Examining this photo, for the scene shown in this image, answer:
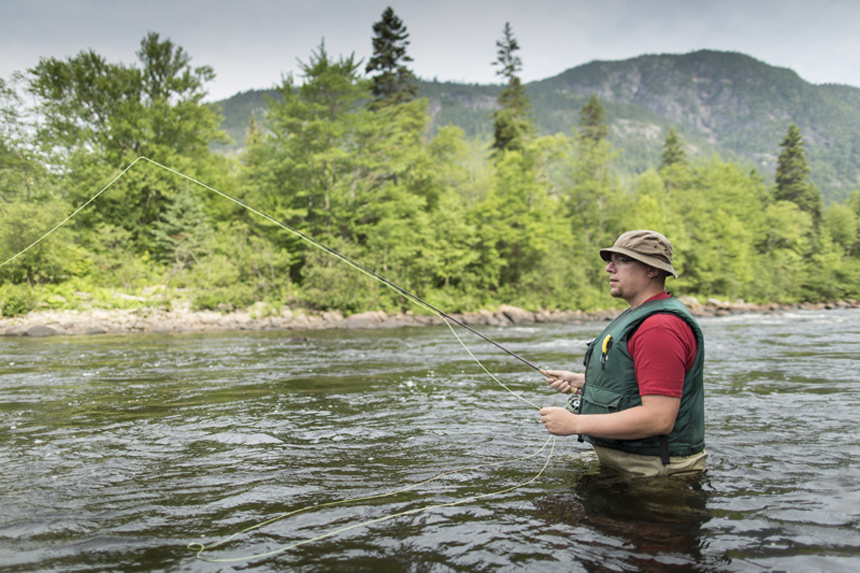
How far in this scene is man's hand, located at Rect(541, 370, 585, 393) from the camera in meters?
3.98

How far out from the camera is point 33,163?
2778 centimetres

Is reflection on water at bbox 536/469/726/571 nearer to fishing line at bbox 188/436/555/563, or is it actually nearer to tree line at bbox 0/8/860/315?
fishing line at bbox 188/436/555/563

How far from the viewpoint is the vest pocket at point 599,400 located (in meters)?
3.21

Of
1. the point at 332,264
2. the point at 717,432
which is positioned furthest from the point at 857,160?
the point at 717,432

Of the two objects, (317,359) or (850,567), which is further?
(317,359)

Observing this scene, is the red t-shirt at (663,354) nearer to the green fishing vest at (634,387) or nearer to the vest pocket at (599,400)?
the green fishing vest at (634,387)

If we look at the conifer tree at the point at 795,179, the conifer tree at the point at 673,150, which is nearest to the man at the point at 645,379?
the conifer tree at the point at 673,150

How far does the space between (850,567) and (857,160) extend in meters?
221

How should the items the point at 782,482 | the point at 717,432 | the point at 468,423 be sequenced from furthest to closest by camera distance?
the point at 468,423 → the point at 717,432 → the point at 782,482

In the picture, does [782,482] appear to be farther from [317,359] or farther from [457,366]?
[317,359]

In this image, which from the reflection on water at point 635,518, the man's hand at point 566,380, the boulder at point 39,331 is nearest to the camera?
the reflection on water at point 635,518

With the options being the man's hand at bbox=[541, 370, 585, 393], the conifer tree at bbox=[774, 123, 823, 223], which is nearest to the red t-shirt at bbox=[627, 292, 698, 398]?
the man's hand at bbox=[541, 370, 585, 393]

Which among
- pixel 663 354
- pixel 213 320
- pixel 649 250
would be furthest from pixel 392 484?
pixel 213 320

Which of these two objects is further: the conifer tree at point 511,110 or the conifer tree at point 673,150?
the conifer tree at point 673,150
